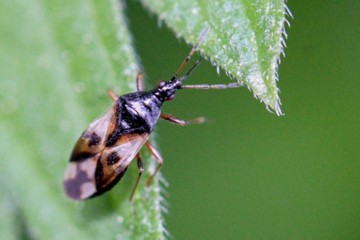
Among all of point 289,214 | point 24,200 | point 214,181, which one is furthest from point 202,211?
point 24,200

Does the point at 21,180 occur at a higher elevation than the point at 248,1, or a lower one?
lower

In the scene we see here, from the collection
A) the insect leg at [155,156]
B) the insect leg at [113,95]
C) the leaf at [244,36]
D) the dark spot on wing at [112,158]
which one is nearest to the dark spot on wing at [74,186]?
the dark spot on wing at [112,158]

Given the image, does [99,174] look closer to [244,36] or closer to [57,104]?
[57,104]

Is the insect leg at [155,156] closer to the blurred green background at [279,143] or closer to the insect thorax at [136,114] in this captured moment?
the insect thorax at [136,114]

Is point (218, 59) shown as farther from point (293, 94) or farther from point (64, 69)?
point (293, 94)

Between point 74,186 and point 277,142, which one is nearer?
point 74,186

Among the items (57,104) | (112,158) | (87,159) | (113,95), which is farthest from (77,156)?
(113,95)
